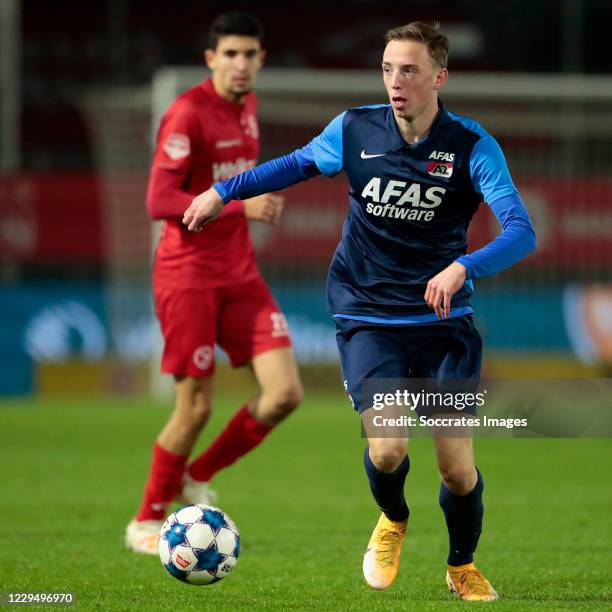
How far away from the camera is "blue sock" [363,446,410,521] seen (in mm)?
5215

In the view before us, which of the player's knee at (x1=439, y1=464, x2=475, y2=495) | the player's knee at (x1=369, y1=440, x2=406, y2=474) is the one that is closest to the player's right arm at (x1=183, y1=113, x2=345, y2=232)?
the player's knee at (x1=369, y1=440, x2=406, y2=474)

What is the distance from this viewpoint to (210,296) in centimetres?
683

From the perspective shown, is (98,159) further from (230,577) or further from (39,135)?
(230,577)

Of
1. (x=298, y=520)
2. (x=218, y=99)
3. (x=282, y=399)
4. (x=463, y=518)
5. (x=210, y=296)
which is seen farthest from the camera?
(x=298, y=520)

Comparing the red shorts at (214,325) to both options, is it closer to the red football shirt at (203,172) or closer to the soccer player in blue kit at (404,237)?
the red football shirt at (203,172)

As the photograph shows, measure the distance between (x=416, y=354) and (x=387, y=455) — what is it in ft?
1.34

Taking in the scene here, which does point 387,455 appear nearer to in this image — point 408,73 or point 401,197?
point 401,197

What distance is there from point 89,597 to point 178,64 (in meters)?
16.8

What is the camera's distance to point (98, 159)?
19938 millimetres

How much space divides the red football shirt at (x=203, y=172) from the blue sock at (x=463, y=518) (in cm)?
204

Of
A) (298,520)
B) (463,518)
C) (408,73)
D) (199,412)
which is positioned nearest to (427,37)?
(408,73)

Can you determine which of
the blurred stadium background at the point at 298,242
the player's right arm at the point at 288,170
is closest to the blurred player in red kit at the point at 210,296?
the player's right arm at the point at 288,170

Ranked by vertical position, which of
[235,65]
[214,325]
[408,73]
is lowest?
[214,325]

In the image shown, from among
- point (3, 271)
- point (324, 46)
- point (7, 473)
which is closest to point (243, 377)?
point (3, 271)
